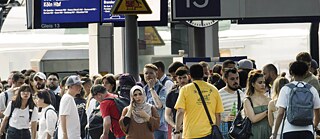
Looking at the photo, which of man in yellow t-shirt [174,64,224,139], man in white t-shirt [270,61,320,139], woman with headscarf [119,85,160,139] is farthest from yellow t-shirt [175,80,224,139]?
man in white t-shirt [270,61,320,139]

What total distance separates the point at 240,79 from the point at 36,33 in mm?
22416

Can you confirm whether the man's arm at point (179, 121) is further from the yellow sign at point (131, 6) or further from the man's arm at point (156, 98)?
the yellow sign at point (131, 6)

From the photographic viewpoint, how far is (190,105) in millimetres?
12789

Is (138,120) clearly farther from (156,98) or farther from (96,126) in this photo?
(156,98)

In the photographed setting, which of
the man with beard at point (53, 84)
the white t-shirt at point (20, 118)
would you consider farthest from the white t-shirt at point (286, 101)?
the man with beard at point (53, 84)

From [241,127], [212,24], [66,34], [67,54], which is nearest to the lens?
[241,127]

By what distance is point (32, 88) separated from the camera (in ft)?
59.7

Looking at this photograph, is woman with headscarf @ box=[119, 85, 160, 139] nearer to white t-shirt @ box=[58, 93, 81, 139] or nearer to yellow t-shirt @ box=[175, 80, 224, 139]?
yellow t-shirt @ box=[175, 80, 224, 139]

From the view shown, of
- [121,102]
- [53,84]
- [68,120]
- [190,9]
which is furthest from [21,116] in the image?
[121,102]

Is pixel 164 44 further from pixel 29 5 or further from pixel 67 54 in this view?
pixel 29 5

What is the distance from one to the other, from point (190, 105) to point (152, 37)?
70.5 feet

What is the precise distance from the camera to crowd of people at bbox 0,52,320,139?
11992 mm

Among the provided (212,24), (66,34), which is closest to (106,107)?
(212,24)

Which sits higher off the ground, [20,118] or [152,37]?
[152,37]
